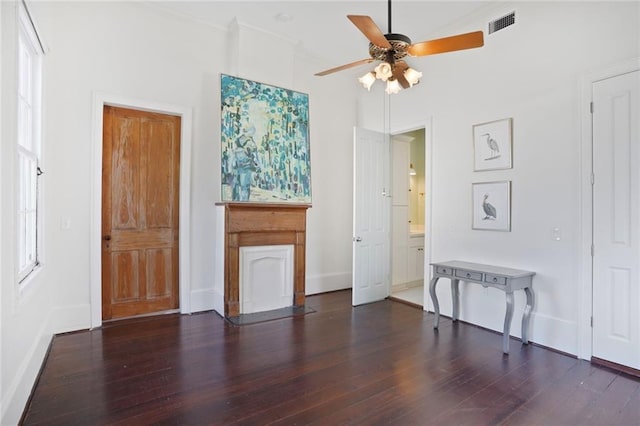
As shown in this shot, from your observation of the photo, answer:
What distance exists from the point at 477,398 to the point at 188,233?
3.45 metres

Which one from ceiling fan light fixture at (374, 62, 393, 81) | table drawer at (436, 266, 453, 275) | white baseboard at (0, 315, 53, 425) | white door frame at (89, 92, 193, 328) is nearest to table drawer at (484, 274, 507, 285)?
table drawer at (436, 266, 453, 275)

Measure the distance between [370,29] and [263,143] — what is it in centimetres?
236

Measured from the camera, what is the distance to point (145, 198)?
13.7 ft

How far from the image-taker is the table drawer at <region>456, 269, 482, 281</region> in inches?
139

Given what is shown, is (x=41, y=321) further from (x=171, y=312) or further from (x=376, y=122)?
(x=376, y=122)

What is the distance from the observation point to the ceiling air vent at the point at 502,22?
3643mm

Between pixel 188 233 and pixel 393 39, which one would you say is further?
pixel 188 233

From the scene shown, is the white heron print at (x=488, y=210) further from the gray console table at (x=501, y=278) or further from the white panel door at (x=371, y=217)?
the white panel door at (x=371, y=217)

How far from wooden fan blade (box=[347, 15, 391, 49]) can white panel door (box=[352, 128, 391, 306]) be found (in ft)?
6.96

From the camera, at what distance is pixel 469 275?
3615mm

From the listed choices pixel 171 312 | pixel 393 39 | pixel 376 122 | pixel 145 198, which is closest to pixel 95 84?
pixel 145 198

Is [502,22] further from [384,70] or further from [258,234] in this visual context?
[258,234]

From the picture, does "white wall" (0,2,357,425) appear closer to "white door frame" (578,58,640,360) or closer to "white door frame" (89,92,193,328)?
"white door frame" (89,92,193,328)

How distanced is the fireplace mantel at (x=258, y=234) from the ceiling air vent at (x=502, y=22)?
2922mm
